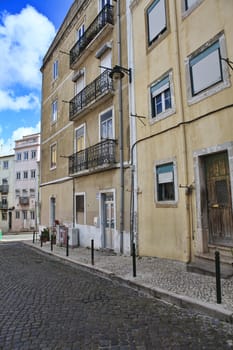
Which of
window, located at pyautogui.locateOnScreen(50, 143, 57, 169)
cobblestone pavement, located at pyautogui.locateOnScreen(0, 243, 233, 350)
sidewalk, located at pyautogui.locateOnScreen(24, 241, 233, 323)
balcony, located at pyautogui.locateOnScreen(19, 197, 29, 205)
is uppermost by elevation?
window, located at pyautogui.locateOnScreen(50, 143, 57, 169)

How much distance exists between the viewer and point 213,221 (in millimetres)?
8250

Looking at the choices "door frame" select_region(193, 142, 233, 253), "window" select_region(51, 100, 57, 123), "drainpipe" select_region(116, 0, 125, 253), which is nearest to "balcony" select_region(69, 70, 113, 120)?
"drainpipe" select_region(116, 0, 125, 253)

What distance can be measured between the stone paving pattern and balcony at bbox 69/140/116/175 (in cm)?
442

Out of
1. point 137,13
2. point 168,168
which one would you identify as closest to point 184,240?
point 168,168

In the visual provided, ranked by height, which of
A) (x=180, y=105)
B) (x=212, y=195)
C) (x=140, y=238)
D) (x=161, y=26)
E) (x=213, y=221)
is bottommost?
(x=140, y=238)

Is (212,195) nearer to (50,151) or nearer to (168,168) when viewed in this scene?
(168,168)

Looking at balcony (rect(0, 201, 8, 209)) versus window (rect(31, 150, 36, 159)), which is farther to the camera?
balcony (rect(0, 201, 8, 209))

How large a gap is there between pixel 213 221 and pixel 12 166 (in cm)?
4791

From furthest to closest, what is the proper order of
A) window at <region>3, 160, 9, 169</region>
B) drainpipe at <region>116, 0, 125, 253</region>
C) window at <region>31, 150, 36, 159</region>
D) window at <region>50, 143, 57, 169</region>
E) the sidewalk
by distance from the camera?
window at <region>3, 160, 9, 169</region> → window at <region>31, 150, 36, 159</region> → window at <region>50, 143, 57, 169</region> → drainpipe at <region>116, 0, 125, 253</region> → the sidewalk

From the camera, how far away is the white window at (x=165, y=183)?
9.62 meters

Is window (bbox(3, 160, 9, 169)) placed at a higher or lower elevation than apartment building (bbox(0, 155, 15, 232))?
higher

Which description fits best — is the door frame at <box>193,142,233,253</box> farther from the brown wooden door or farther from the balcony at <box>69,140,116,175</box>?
the balcony at <box>69,140,116,175</box>

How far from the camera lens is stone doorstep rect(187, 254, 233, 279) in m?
7.00

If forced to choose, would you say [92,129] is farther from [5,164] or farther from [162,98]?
[5,164]
